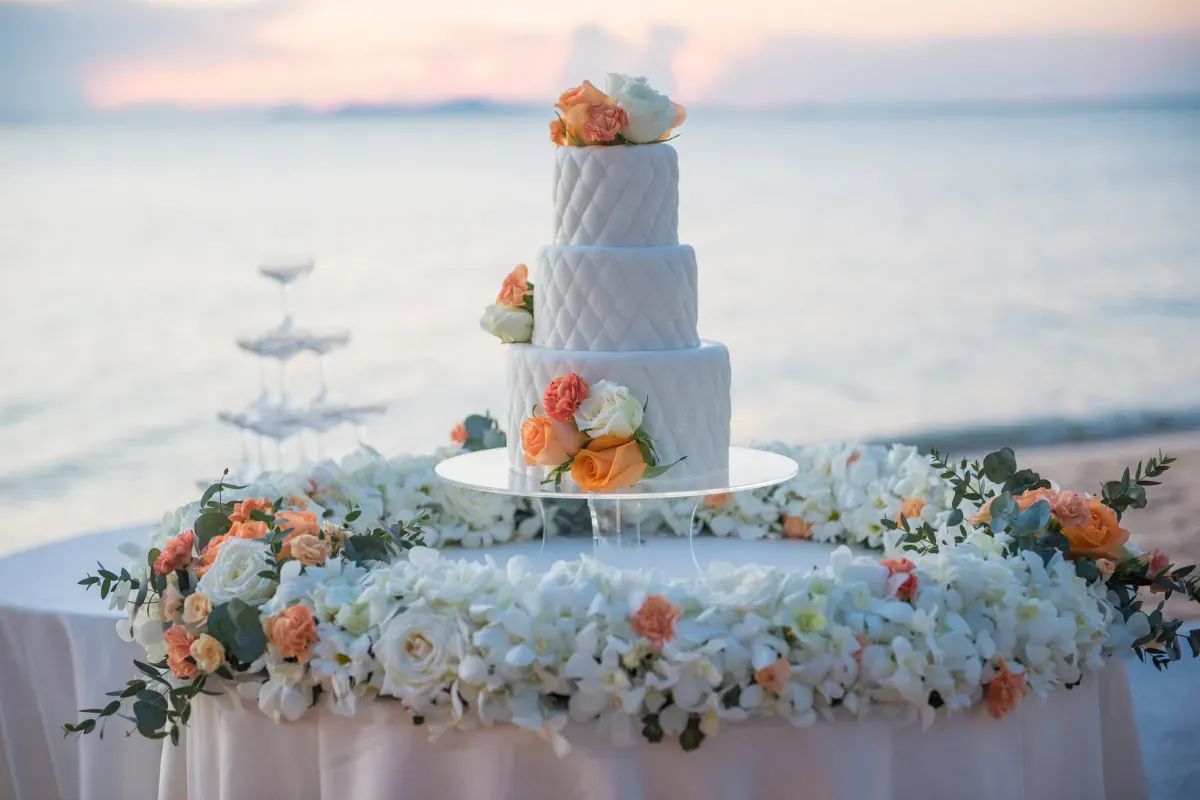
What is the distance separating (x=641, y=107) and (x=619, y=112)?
0.04m

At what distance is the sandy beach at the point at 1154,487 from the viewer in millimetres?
7824

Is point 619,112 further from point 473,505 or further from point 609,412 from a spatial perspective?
point 473,505

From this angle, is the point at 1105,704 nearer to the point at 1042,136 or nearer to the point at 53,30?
the point at 53,30

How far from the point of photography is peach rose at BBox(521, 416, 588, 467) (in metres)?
2.55

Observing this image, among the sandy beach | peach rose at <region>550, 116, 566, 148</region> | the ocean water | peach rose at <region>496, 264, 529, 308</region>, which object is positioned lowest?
the sandy beach

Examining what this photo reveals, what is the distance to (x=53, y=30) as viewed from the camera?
1291 centimetres

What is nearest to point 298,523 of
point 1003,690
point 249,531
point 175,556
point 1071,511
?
point 249,531

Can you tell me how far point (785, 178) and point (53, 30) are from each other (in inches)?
301

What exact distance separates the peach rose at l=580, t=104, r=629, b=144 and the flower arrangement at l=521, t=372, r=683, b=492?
0.47 m

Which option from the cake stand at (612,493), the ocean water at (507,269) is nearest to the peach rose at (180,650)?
the cake stand at (612,493)

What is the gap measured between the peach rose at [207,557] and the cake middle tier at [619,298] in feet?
2.32

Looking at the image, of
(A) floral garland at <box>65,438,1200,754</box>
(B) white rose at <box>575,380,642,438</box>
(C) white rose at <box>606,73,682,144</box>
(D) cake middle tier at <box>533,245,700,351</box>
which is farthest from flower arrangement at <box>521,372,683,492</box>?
(C) white rose at <box>606,73,682,144</box>

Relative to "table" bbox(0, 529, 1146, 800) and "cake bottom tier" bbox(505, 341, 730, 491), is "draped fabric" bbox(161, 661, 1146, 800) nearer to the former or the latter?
"table" bbox(0, 529, 1146, 800)

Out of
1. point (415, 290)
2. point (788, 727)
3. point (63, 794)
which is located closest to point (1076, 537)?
point (788, 727)
